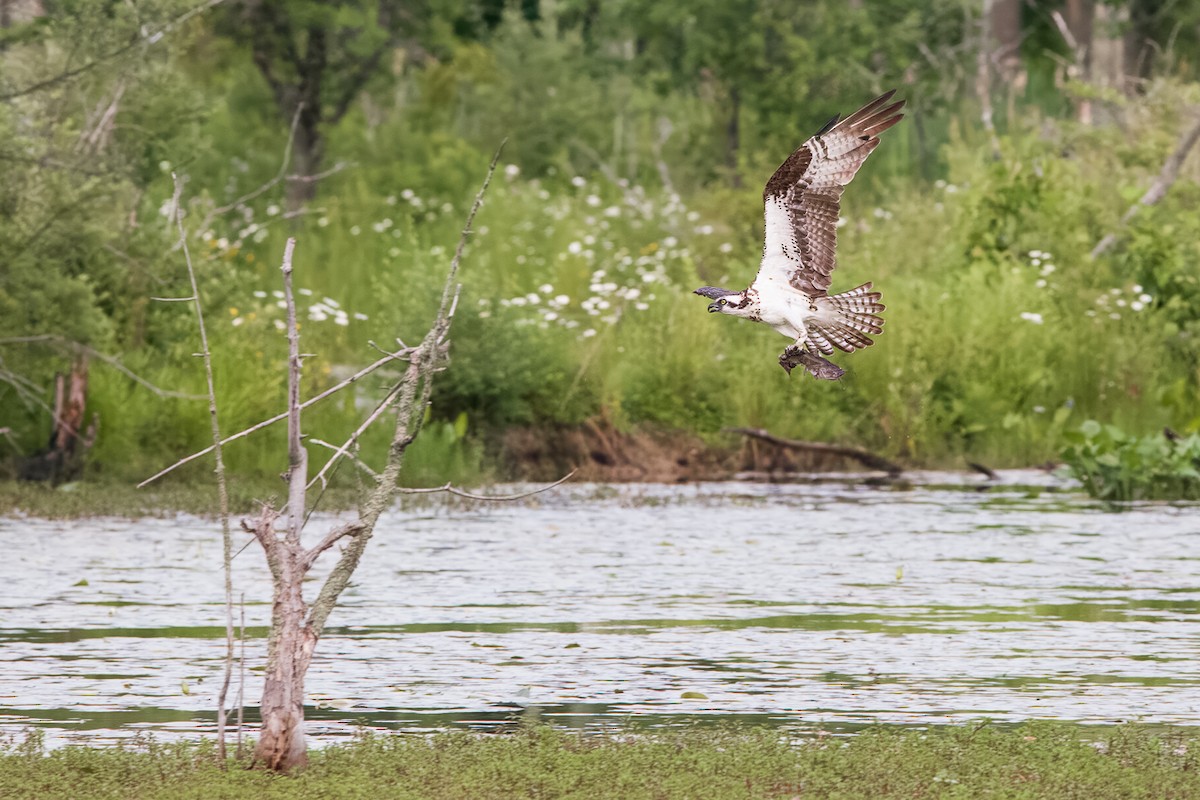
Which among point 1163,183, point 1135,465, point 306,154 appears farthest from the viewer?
point 306,154

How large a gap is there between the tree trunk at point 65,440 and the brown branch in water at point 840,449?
5.16m

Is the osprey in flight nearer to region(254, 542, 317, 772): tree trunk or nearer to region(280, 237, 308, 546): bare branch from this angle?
region(280, 237, 308, 546): bare branch

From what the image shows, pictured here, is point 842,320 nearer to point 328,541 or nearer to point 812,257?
point 812,257

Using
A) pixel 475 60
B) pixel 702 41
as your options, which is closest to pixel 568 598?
pixel 702 41

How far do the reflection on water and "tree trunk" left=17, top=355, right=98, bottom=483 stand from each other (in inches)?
66.2

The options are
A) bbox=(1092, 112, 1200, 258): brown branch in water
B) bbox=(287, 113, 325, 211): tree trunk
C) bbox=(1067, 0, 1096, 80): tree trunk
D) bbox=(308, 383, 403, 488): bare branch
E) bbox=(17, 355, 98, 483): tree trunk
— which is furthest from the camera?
bbox=(1067, 0, 1096, 80): tree trunk

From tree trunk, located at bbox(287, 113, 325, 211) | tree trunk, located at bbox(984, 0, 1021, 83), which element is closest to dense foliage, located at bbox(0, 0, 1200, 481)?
tree trunk, located at bbox(287, 113, 325, 211)

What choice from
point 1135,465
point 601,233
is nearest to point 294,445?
point 1135,465

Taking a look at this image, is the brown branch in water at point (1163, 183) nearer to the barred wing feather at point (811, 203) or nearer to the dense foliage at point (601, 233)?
the dense foliage at point (601, 233)

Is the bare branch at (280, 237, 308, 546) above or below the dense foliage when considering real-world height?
below

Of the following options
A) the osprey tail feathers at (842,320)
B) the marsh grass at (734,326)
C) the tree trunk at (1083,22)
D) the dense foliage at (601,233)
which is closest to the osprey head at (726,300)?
the osprey tail feathers at (842,320)

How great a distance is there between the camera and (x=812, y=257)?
33.1ft

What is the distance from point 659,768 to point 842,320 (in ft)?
8.98

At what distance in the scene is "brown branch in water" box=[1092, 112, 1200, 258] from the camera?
22266 millimetres
